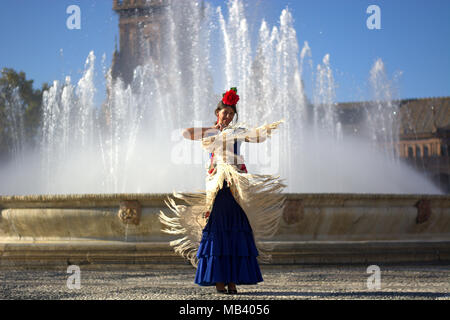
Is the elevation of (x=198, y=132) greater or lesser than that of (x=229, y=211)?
greater

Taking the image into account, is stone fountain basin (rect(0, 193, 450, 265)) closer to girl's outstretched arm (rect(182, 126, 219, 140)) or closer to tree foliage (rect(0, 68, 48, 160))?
girl's outstretched arm (rect(182, 126, 219, 140))

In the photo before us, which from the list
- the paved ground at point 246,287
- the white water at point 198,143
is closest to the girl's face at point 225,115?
the paved ground at point 246,287

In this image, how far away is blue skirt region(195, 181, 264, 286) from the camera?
3.99 meters

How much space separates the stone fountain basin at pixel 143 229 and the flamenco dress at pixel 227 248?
1978 mm

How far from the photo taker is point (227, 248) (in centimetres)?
401

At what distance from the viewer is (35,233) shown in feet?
20.9

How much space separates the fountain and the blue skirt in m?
2.01

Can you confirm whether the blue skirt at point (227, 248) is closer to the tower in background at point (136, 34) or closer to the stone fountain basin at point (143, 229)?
the stone fountain basin at point (143, 229)

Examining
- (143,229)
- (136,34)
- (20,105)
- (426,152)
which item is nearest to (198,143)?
(143,229)

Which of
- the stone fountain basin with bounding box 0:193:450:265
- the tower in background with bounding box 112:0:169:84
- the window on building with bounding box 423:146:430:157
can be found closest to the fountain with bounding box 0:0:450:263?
the stone fountain basin with bounding box 0:193:450:265

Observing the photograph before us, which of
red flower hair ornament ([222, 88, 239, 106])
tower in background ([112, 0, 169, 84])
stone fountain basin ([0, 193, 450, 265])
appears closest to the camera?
red flower hair ornament ([222, 88, 239, 106])

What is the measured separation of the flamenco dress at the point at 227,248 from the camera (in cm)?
399

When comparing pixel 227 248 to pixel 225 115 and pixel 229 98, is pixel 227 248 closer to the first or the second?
pixel 225 115
